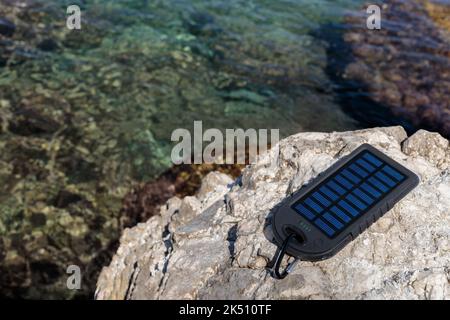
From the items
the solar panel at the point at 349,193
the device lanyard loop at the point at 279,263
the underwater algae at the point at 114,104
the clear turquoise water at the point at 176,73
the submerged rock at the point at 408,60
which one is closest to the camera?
the device lanyard loop at the point at 279,263

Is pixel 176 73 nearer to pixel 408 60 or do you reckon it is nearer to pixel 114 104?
pixel 114 104

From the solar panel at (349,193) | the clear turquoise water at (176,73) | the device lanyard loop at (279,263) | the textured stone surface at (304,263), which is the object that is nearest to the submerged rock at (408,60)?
the clear turquoise water at (176,73)

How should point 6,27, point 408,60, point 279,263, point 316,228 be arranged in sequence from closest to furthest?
point 279,263 < point 316,228 < point 408,60 < point 6,27

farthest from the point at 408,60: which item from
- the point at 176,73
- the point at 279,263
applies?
the point at 279,263

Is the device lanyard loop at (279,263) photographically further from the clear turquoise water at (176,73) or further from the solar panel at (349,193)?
the clear turquoise water at (176,73)

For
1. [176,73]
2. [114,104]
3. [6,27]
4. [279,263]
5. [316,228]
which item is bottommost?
[114,104]

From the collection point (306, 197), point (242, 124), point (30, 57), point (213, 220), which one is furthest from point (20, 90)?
point (306, 197)
